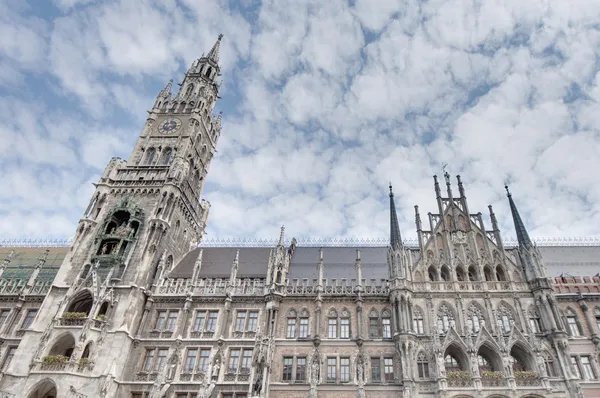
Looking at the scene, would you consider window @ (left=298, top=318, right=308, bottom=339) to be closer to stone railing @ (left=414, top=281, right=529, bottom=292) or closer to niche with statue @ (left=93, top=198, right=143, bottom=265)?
stone railing @ (left=414, top=281, right=529, bottom=292)

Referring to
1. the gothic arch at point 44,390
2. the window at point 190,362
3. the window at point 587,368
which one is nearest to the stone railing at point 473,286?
the window at point 587,368

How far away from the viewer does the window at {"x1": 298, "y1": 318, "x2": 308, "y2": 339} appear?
33.5m

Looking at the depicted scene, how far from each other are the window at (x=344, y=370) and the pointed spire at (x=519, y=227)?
1940cm

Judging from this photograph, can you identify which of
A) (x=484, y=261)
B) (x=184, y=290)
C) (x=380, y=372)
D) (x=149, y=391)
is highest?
(x=484, y=261)

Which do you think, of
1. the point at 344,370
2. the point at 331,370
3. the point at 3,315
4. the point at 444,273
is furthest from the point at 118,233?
the point at 444,273

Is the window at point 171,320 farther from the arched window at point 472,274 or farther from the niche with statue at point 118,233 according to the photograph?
the arched window at point 472,274

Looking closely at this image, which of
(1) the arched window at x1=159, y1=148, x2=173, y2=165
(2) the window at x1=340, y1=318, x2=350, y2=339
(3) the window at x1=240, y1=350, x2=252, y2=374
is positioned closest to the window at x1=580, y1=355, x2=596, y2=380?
Answer: (2) the window at x1=340, y1=318, x2=350, y2=339

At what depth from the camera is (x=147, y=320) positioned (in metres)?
35.2

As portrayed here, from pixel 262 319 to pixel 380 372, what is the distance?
10.9 meters

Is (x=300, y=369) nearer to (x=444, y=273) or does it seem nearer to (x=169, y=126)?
(x=444, y=273)

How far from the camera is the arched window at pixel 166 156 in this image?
46625mm

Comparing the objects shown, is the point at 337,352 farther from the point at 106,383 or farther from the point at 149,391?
the point at 106,383

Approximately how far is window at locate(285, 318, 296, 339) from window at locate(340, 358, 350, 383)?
4.66 metres

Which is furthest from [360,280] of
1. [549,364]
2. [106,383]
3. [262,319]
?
[106,383]
